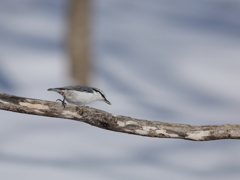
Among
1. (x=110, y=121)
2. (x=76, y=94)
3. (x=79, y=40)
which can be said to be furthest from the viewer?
(x=79, y=40)

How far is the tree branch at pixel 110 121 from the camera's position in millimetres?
3658

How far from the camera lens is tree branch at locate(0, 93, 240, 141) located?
3658 millimetres

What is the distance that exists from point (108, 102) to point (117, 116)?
→ 39 centimetres

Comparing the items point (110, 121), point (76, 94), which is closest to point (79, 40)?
point (76, 94)

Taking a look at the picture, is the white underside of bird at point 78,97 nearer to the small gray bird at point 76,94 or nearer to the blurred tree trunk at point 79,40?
the small gray bird at point 76,94

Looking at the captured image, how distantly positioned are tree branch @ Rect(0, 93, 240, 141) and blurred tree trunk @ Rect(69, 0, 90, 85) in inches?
92.5

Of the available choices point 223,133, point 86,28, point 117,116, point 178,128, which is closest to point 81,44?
point 86,28

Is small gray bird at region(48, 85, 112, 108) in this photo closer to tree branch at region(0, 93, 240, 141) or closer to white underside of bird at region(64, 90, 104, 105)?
white underside of bird at region(64, 90, 104, 105)

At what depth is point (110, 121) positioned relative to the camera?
3.74m

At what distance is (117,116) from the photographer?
3.81m

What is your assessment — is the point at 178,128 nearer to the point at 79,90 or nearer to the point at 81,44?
the point at 79,90

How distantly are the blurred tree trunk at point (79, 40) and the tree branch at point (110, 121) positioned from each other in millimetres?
2350

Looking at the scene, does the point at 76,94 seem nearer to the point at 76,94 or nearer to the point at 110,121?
the point at 76,94

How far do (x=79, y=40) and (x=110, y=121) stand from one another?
2695 millimetres
